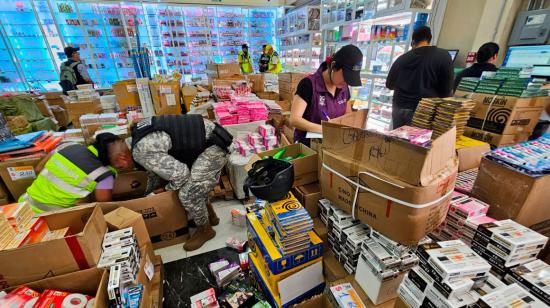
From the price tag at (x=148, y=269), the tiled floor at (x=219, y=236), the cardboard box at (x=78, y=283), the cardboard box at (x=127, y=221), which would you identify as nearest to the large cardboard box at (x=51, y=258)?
the cardboard box at (x=78, y=283)

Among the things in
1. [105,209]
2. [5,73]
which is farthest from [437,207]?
[5,73]

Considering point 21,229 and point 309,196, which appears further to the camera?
point 309,196

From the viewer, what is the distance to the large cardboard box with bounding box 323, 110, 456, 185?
0.85m

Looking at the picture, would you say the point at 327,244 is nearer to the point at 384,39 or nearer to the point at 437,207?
the point at 437,207

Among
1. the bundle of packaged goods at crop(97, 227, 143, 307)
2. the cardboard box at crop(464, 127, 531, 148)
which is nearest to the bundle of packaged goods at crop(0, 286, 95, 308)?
the bundle of packaged goods at crop(97, 227, 143, 307)

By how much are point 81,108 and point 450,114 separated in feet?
16.8

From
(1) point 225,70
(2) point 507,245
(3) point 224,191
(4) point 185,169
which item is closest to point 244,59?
(1) point 225,70

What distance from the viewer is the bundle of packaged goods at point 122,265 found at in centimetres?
121

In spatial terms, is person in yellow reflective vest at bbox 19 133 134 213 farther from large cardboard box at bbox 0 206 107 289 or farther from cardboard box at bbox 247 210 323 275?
cardboard box at bbox 247 210 323 275

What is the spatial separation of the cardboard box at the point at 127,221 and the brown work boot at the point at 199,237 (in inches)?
18.8

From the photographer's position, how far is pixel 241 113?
9.84ft

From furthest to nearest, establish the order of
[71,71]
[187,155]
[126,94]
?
[71,71] < [126,94] < [187,155]

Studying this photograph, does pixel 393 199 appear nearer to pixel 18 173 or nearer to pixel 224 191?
pixel 224 191

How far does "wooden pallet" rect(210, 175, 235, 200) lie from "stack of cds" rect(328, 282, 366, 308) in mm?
1882
